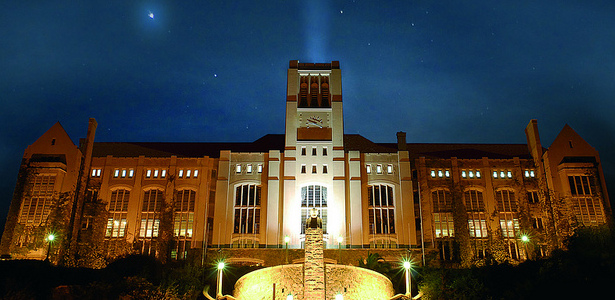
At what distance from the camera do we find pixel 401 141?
7075cm

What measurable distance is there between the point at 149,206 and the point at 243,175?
506 inches

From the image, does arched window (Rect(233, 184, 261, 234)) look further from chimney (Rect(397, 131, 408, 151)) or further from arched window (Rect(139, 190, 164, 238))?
chimney (Rect(397, 131, 408, 151))

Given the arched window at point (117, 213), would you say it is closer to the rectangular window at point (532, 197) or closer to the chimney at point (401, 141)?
the chimney at point (401, 141)

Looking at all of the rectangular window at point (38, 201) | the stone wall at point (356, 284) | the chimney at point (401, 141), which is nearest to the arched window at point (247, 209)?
the chimney at point (401, 141)

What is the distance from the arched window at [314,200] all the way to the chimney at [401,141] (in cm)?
1312

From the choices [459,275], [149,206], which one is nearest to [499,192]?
[459,275]

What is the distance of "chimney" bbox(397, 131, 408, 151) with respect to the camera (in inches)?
2776

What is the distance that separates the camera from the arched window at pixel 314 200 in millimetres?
63812

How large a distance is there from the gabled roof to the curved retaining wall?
29035 mm

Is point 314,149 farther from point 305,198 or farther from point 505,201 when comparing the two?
point 505,201

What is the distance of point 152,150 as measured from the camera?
73.7 metres

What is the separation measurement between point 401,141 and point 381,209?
11568 mm

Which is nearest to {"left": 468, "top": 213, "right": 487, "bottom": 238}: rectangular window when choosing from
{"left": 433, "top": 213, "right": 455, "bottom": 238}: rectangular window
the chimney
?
{"left": 433, "top": 213, "right": 455, "bottom": 238}: rectangular window

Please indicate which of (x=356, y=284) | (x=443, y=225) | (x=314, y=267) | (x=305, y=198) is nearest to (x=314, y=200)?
(x=305, y=198)
